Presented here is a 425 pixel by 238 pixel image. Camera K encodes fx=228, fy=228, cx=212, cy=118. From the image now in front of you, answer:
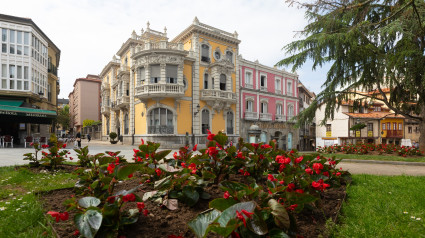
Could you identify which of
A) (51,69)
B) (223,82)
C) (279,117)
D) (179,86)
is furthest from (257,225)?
(51,69)

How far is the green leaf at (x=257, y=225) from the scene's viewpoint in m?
1.32

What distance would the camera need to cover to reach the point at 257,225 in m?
1.36

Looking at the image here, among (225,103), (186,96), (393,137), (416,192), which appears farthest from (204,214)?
(393,137)

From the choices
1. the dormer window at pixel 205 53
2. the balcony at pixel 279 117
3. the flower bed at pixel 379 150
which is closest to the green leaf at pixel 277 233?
the flower bed at pixel 379 150

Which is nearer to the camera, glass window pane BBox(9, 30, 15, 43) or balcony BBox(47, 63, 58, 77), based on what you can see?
glass window pane BBox(9, 30, 15, 43)

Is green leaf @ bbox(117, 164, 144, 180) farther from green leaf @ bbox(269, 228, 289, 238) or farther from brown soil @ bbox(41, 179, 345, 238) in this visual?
green leaf @ bbox(269, 228, 289, 238)

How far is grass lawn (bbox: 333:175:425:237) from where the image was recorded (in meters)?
2.26

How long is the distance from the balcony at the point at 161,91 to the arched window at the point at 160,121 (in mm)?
1496

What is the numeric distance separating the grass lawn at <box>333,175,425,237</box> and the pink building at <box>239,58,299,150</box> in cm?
2148

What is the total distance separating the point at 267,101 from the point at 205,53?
1093cm

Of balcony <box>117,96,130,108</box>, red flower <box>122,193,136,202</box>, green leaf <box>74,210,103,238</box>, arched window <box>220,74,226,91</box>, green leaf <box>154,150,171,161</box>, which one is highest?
arched window <box>220,74,226,91</box>

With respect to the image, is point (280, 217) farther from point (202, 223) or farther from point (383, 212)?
point (383, 212)

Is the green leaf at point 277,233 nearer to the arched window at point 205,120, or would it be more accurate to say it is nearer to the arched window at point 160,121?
the arched window at point 160,121

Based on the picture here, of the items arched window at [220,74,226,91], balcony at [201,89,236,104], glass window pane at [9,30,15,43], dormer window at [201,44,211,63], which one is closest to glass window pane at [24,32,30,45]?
glass window pane at [9,30,15,43]
